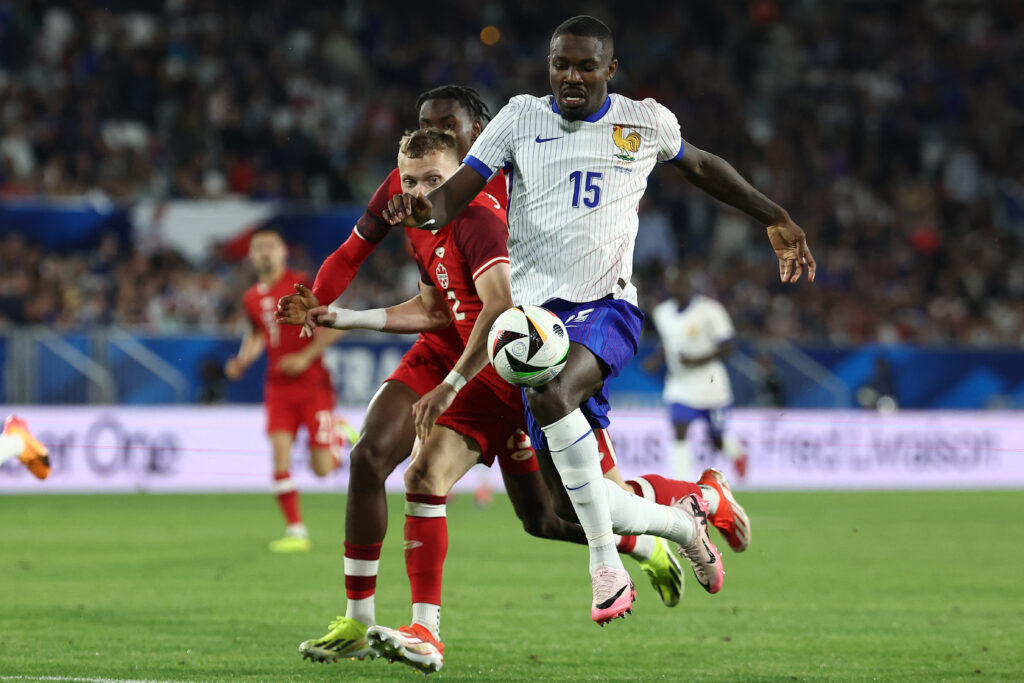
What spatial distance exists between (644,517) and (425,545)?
3.11ft

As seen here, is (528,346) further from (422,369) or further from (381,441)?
(422,369)

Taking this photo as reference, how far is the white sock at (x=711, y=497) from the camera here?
260 inches

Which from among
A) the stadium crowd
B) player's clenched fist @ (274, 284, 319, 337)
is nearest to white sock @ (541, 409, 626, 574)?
player's clenched fist @ (274, 284, 319, 337)

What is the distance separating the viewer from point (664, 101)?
86.7 ft

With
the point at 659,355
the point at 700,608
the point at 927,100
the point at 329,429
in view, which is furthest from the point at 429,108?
the point at 927,100

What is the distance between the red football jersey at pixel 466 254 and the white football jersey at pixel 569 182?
0.30 meters

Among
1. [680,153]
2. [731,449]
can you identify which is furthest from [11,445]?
[731,449]

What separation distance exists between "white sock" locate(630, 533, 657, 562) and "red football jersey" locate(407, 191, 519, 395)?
109 cm

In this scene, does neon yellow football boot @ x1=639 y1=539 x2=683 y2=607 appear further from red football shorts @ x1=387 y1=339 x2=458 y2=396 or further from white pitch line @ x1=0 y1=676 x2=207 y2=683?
white pitch line @ x1=0 y1=676 x2=207 y2=683

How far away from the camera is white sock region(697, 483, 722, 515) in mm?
6613

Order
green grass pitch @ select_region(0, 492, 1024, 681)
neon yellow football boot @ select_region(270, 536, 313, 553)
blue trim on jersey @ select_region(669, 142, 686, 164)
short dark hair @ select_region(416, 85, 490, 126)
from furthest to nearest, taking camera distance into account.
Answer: neon yellow football boot @ select_region(270, 536, 313, 553), short dark hair @ select_region(416, 85, 490, 126), green grass pitch @ select_region(0, 492, 1024, 681), blue trim on jersey @ select_region(669, 142, 686, 164)

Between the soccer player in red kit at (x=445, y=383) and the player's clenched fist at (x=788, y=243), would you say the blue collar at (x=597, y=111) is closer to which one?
the soccer player in red kit at (x=445, y=383)

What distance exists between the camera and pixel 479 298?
20.1ft

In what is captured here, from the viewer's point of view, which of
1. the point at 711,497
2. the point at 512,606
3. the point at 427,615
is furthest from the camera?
the point at 512,606
